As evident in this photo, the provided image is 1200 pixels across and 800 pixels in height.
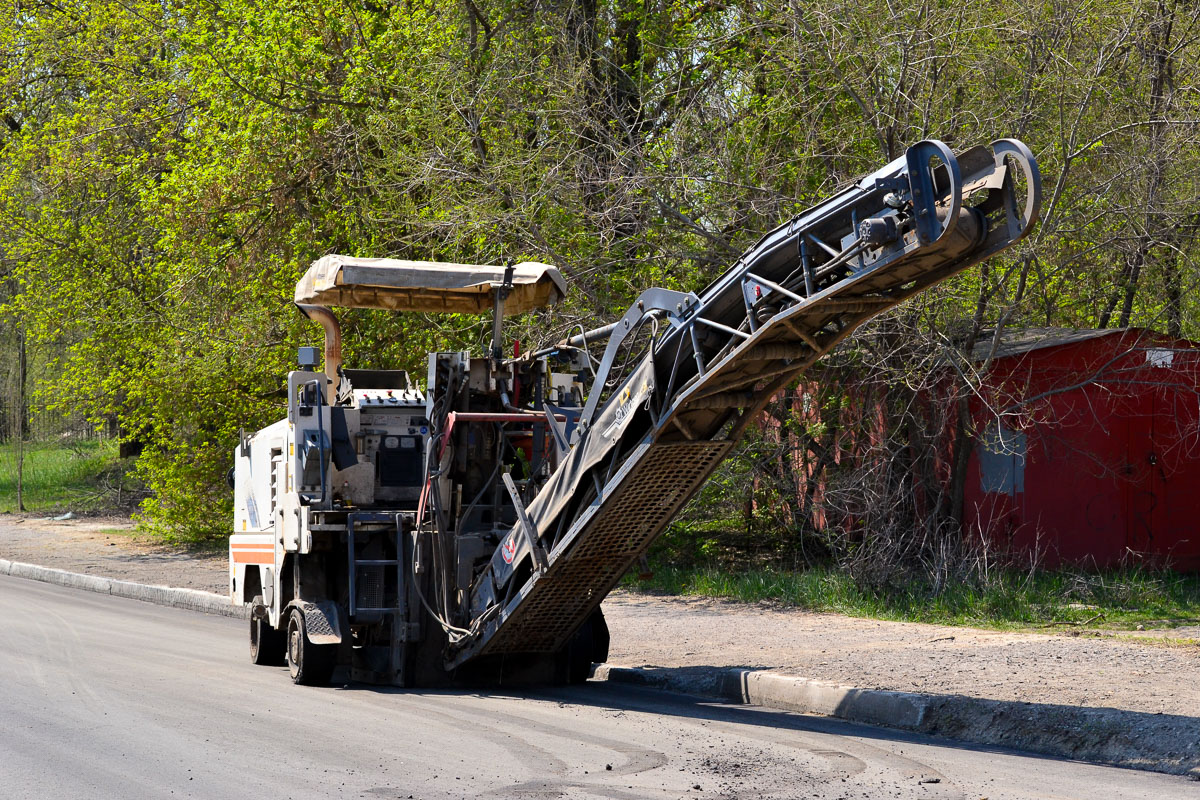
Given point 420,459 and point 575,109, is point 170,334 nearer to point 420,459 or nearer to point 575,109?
point 575,109

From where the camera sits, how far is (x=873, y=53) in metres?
14.3

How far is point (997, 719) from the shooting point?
27.7 ft

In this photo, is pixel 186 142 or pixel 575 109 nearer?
pixel 575 109

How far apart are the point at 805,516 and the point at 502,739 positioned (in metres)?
9.27

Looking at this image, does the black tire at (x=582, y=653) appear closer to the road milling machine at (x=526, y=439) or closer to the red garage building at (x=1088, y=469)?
the road milling machine at (x=526, y=439)

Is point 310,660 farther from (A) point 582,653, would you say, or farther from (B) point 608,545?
(B) point 608,545

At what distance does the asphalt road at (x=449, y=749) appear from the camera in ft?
21.6

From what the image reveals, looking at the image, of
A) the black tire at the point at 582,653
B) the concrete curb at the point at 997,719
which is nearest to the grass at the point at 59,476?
the black tire at the point at 582,653

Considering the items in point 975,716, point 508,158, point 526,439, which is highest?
point 508,158

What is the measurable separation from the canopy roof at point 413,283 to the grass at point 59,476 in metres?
22.4

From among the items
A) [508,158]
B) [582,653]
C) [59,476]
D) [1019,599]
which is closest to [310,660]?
[582,653]

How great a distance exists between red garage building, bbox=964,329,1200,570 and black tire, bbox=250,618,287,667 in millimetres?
8536

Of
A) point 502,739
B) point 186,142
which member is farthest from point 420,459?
point 186,142

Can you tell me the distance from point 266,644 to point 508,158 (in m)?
7.38
